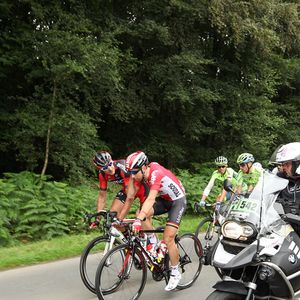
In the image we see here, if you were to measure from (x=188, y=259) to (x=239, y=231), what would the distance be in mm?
2910

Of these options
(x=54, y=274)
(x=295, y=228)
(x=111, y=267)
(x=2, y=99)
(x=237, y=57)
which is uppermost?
(x=237, y=57)

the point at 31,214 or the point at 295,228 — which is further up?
the point at 295,228

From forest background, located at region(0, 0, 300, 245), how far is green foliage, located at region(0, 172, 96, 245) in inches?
1.5

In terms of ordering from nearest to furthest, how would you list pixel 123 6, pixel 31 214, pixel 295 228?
pixel 295 228 → pixel 31 214 → pixel 123 6

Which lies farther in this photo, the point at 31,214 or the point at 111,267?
the point at 31,214

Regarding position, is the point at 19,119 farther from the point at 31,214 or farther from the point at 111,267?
the point at 111,267

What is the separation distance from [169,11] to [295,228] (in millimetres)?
15997

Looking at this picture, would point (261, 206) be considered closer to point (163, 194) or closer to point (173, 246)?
point (173, 246)

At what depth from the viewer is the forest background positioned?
14.2 m

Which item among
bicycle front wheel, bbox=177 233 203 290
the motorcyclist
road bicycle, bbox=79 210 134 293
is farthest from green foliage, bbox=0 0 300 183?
the motorcyclist

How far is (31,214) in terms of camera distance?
10.1m

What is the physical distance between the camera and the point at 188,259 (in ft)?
22.4

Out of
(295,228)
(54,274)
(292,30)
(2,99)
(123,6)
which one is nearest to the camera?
(295,228)

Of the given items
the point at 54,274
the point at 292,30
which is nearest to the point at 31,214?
the point at 54,274
